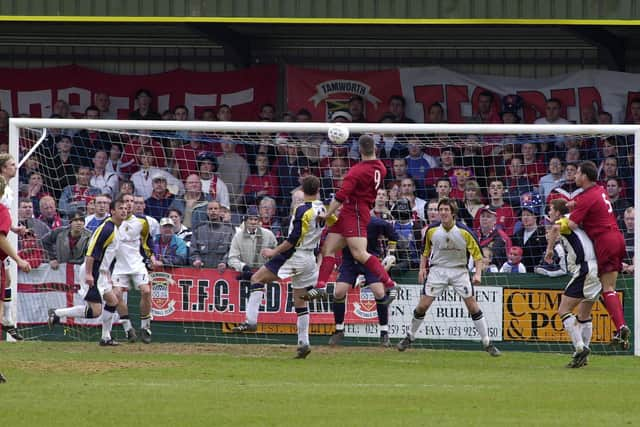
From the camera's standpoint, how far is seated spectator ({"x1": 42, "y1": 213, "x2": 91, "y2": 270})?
1617 centimetres

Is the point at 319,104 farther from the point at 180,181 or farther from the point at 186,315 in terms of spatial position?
the point at 186,315

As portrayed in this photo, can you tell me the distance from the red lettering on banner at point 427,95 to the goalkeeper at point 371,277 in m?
5.83

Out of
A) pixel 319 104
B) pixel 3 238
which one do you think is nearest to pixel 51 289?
pixel 3 238

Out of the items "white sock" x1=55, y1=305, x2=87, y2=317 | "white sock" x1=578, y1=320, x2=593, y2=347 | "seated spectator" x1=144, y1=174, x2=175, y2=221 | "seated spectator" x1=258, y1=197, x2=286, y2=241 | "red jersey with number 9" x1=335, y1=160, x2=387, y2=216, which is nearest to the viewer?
"white sock" x1=578, y1=320, x2=593, y2=347

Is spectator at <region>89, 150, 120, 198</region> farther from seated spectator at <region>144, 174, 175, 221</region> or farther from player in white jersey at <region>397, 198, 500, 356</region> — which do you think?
player in white jersey at <region>397, 198, 500, 356</region>

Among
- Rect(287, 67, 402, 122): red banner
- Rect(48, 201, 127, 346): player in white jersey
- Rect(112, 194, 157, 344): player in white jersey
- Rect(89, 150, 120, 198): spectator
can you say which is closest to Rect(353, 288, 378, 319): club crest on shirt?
Rect(112, 194, 157, 344): player in white jersey

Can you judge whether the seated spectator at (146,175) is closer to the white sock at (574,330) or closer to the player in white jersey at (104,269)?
the player in white jersey at (104,269)

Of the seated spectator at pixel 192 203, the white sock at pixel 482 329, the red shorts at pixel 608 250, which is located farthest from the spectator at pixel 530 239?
the seated spectator at pixel 192 203

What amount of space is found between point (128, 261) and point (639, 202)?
6.00m

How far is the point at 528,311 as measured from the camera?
50.3ft

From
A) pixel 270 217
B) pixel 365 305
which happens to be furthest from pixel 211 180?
pixel 365 305

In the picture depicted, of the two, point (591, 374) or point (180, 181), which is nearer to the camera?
point (591, 374)

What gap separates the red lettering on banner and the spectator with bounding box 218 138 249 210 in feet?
15.5

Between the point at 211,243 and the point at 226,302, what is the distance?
0.80m
